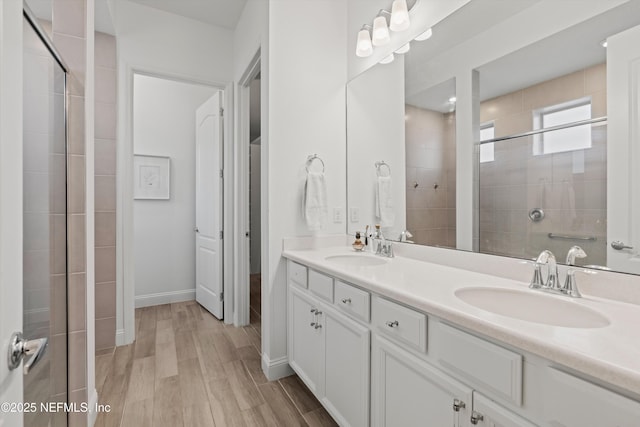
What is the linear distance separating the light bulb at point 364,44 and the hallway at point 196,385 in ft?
7.37

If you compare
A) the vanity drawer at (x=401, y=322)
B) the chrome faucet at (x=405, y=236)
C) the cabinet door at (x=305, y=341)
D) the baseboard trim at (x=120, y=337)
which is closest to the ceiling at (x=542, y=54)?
the chrome faucet at (x=405, y=236)

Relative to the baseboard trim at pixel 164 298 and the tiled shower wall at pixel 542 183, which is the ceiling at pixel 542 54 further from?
the baseboard trim at pixel 164 298

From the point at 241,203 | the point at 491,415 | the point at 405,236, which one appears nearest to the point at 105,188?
the point at 241,203

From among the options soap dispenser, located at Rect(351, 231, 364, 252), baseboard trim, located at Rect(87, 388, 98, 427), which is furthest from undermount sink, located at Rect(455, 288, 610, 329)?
baseboard trim, located at Rect(87, 388, 98, 427)

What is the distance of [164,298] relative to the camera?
3.51 metres

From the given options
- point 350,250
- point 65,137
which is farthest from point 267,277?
point 65,137

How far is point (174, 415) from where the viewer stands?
5.52 ft

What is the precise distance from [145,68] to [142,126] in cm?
99

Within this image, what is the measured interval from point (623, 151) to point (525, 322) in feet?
2.33

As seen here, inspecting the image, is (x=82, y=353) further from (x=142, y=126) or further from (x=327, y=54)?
(x=142, y=126)

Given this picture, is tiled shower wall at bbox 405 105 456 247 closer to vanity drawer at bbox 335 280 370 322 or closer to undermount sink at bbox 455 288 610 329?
undermount sink at bbox 455 288 610 329

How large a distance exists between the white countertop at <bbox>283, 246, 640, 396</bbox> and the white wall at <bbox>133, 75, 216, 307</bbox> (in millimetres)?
2753

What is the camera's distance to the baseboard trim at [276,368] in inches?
79.7

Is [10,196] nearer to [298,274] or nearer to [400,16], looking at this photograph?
[298,274]
